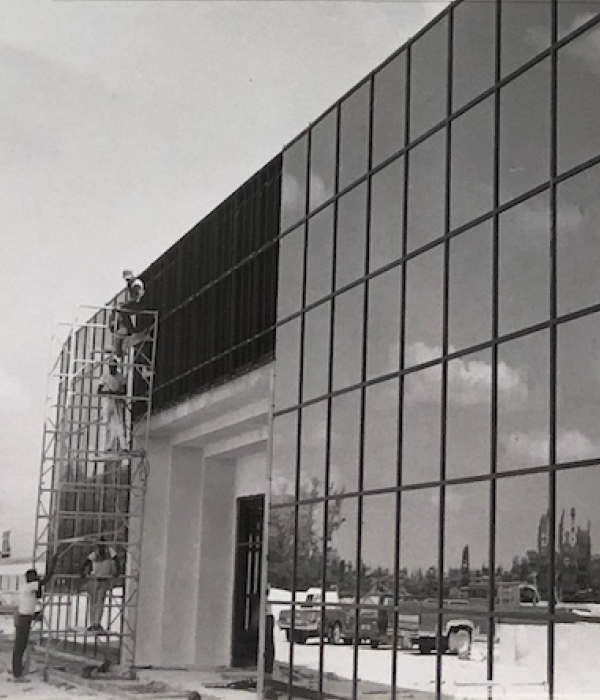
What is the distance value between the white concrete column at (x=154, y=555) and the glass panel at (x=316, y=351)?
2725 mm

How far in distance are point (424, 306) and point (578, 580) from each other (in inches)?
107

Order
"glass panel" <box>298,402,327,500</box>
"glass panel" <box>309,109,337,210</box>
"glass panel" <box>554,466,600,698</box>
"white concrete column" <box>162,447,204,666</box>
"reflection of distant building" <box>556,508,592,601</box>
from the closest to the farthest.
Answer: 1. "glass panel" <box>554,466,600,698</box>
2. "reflection of distant building" <box>556,508,592,601</box>
3. "glass panel" <box>298,402,327,500</box>
4. "glass panel" <box>309,109,337,210</box>
5. "white concrete column" <box>162,447,204,666</box>

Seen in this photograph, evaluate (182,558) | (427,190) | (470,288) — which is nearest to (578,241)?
(470,288)

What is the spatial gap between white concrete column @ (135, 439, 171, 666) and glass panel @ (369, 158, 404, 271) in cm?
421

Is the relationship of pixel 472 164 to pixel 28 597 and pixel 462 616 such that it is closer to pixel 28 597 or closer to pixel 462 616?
pixel 462 616

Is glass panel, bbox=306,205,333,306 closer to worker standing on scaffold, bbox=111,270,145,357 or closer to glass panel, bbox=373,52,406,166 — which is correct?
glass panel, bbox=373,52,406,166

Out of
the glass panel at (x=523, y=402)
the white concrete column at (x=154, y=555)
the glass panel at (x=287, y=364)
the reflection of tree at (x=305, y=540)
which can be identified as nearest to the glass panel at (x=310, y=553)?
the reflection of tree at (x=305, y=540)

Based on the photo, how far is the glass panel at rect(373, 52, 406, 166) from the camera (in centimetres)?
940

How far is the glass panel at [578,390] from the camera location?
6.88 metres

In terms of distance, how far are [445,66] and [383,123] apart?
1.04m

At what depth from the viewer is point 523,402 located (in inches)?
296

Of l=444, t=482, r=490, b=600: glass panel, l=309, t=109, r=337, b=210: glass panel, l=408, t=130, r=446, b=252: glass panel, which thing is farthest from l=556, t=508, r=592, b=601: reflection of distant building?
l=309, t=109, r=337, b=210: glass panel

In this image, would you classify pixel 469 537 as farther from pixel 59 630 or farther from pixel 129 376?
pixel 129 376

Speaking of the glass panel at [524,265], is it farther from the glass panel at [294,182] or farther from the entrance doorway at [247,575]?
the entrance doorway at [247,575]
